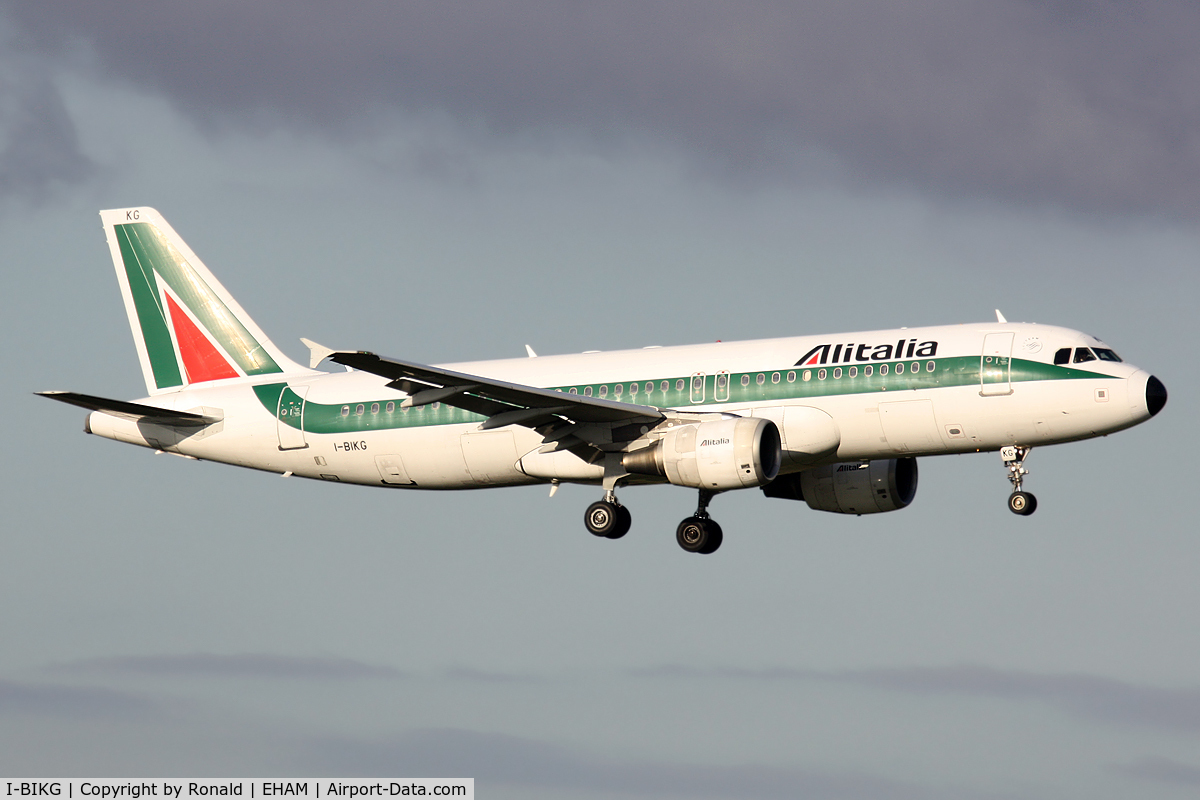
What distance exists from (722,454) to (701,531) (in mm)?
5864

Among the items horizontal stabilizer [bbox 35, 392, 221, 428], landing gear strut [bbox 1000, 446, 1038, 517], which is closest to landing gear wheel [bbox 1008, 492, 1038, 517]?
landing gear strut [bbox 1000, 446, 1038, 517]

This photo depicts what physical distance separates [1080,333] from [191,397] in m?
28.4

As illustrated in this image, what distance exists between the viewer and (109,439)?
171 feet

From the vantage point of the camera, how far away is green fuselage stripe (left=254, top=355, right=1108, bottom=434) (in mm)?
42719

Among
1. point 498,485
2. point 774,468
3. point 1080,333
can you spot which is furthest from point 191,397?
point 1080,333

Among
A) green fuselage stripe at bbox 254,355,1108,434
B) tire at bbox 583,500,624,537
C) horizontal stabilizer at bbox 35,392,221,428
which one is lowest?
tire at bbox 583,500,624,537

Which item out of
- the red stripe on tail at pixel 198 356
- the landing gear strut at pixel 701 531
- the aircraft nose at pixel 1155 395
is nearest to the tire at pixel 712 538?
the landing gear strut at pixel 701 531

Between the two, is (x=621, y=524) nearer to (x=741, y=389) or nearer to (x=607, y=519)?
(x=607, y=519)

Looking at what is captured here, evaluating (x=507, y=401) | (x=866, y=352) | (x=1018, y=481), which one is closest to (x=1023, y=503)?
(x=1018, y=481)

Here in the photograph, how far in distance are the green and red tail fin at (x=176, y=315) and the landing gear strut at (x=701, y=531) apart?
1414cm

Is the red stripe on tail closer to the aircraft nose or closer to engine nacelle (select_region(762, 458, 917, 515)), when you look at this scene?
engine nacelle (select_region(762, 458, 917, 515))

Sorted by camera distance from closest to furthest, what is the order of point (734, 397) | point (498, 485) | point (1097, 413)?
point (1097, 413) → point (734, 397) → point (498, 485)

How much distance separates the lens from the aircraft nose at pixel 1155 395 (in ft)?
138

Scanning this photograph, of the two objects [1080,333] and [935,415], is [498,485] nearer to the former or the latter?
[935,415]
